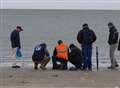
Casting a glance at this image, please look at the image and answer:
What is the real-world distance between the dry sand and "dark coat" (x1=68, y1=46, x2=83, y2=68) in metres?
0.79

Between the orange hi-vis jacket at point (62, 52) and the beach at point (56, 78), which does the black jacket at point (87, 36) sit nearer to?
the orange hi-vis jacket at point (62, 52)

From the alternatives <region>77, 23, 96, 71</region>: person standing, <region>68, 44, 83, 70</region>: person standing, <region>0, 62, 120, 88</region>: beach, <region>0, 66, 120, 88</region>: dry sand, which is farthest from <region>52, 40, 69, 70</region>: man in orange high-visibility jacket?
<region>77, 23, 96, 71</region>: person standing

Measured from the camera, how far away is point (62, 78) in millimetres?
20500

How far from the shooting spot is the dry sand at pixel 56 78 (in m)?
18.9

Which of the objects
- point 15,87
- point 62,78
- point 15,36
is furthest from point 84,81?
point 15,36

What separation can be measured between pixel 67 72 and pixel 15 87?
403 centimetres

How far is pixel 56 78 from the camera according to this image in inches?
808

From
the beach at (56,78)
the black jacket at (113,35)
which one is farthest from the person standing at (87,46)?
the black jacket at (113,35)

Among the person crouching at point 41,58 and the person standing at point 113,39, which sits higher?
the person standing at point 113,39

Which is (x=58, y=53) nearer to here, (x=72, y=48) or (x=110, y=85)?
(x=72, y=48)

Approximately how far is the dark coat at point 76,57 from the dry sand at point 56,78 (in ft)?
2.58

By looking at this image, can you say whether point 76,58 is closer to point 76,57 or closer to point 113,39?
point 76,57

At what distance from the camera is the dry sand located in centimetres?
1886

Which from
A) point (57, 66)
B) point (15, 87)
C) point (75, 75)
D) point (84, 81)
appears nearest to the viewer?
point (15, 87)
